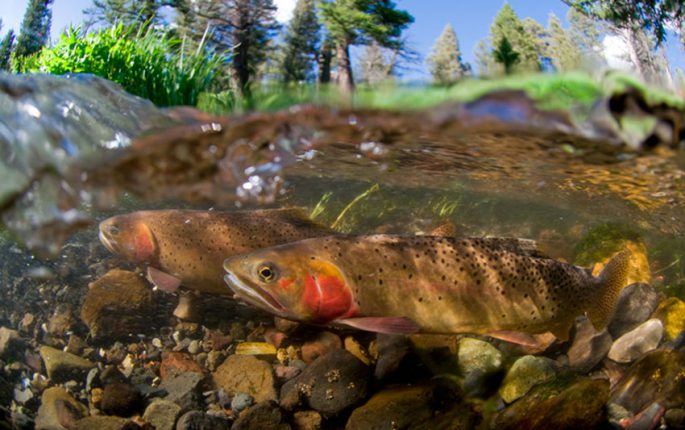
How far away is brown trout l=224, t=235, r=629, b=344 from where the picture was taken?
12.4 feet

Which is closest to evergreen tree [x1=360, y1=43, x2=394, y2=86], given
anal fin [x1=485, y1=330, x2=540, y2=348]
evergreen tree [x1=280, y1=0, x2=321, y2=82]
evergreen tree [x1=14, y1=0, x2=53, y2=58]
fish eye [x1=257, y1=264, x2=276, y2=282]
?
evergreen tree [x1=280, y1=0, x2=321, y2=82]

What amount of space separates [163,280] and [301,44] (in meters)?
3.20

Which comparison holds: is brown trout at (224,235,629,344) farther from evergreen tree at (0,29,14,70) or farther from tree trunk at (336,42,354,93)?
evergreen tree at (0,29,14,70)

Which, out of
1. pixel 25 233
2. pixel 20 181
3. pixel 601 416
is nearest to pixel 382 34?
pixel 601 416

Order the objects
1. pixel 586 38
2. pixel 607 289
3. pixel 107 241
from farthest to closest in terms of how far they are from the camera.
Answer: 1. pixel 107 241
2. pixel 607 289
3. pixel 586 38

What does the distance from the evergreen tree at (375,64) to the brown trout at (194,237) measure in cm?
213

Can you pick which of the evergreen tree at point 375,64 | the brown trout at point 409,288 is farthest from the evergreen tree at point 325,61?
the brown trout at point 409,288

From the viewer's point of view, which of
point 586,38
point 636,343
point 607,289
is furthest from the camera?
point 636,343

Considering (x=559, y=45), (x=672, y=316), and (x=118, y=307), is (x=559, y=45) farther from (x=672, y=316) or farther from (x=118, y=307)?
(x=118, y=307)

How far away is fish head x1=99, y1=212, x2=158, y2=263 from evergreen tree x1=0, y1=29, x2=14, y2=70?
1.98m

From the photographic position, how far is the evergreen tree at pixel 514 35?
10.6 ft

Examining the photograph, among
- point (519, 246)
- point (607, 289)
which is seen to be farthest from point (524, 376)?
point (519, 246)

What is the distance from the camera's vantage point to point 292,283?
3.75 metres

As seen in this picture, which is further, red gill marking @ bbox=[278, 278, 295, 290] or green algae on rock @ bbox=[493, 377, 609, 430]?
red gill marking @ bbox=[278, 278, 295, 290]
